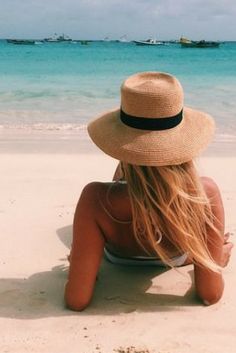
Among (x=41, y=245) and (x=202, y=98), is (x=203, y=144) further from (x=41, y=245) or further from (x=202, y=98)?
(x=202, y=98)

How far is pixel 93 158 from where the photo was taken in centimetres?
538

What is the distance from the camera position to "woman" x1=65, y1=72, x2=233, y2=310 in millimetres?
2000

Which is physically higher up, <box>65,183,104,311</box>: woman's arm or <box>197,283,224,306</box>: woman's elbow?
<box>65,183,104,311</box>: woman's arm

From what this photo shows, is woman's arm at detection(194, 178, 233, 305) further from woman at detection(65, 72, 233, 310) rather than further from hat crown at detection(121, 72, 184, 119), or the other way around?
hat crown at detection(121, 72, 184, 119)

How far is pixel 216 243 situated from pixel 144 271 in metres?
0.59

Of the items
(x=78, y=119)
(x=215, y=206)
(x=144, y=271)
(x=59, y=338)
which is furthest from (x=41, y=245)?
(x=78, y=119)

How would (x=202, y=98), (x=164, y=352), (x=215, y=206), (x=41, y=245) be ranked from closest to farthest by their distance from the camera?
(x=164, y=352)
(x=215, y=206)
(x=41, y=245)
(x=202, y=98)

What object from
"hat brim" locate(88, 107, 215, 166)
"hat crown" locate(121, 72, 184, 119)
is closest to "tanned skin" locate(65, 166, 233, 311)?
"hat brim" locate(88, 107, 215, 166)

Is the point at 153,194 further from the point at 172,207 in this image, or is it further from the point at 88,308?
the point at 88,308

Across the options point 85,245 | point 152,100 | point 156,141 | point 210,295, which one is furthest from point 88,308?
point 152,100

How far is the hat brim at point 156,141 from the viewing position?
77.1 inches

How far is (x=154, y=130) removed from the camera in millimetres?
2021

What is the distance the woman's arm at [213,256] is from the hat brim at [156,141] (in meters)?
0.25

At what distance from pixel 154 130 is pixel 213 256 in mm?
664
